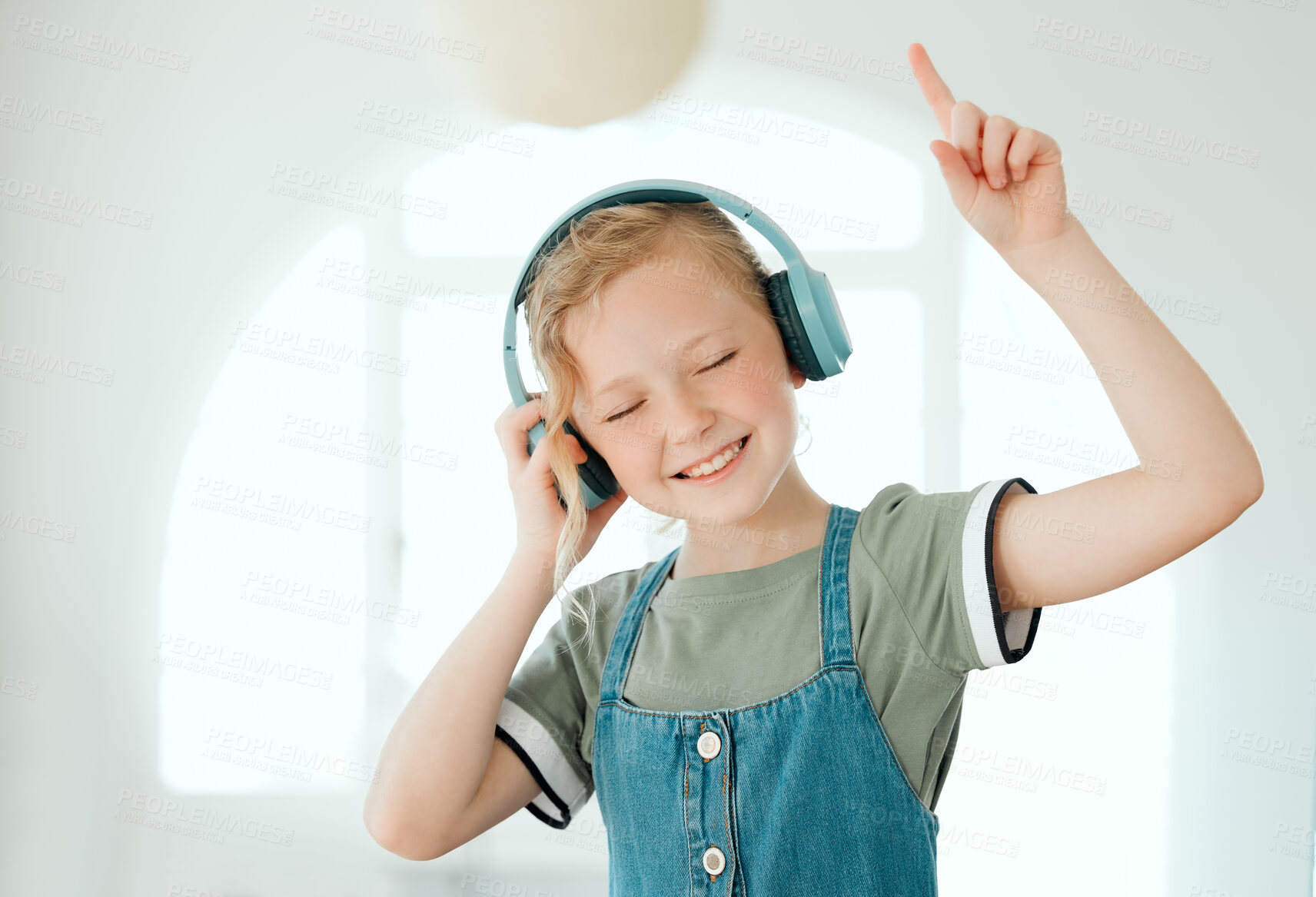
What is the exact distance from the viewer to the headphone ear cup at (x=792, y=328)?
0.89 metres

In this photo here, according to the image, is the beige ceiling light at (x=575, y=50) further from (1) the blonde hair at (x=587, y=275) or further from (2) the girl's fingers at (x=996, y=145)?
(2) the girl's fingers at (x=996, y=145)

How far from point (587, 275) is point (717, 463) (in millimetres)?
222

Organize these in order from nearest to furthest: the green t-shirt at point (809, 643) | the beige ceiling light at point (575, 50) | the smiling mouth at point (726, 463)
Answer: the green t-shirt at point (809, 643) < the smiling mouth at point (726, 463) < the beige ceiling light at point (575, 50)

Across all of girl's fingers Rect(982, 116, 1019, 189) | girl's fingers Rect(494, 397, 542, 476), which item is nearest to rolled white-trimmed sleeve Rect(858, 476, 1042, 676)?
girl's fingers Rect(982, 116, 1019, 189)

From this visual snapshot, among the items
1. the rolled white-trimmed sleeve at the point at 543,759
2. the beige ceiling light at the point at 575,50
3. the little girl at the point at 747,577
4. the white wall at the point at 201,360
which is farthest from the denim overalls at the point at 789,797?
the beige ceiling light at the point at 575,50

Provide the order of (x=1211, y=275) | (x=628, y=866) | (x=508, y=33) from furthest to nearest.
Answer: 1. (x=508, y=33)
2. (x=1211, y=275)
3. (x=628, y=866)

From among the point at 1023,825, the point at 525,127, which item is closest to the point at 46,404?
the point at 525,127

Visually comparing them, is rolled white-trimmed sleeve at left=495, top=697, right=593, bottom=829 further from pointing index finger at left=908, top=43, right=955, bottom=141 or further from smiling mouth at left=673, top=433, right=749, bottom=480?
pointing index finger at left=908, top=43, right=955, bottom=141

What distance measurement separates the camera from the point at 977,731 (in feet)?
5.99

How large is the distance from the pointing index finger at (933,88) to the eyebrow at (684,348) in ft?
0.84

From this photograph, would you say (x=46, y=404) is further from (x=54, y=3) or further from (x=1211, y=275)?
(x=1211, y=275)

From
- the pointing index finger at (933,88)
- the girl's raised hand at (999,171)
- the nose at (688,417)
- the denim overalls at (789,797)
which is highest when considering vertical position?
A: the pointing index finger at (933,88)

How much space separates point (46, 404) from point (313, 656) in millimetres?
769

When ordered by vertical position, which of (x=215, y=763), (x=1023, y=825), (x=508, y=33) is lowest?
(x=1023, y=825)
